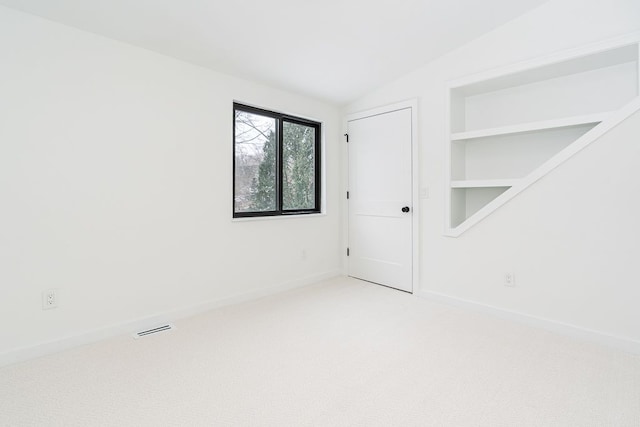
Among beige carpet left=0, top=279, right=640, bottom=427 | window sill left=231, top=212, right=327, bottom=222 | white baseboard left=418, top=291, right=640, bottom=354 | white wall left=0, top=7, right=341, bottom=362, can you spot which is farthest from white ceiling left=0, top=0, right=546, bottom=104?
white baseboard left=418, top=291, right=640, bottom=354

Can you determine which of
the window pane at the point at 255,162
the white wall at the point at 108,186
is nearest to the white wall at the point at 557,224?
the window pane at the point at 255,162

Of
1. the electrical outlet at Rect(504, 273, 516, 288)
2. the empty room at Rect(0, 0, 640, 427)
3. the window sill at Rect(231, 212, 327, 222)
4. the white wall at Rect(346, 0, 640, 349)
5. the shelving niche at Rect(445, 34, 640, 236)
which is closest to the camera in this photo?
the empty room at Rect(0, 0, 640, 427)

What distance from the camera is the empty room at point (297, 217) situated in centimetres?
186

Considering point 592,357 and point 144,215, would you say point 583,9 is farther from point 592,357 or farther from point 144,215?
point 144,215

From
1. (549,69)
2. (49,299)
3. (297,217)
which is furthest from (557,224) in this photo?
(49,299)

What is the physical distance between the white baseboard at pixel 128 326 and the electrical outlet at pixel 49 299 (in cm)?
24

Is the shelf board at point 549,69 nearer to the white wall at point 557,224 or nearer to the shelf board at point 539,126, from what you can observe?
the white wall at point 557,224

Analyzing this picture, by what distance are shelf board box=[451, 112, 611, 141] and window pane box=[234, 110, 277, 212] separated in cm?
191

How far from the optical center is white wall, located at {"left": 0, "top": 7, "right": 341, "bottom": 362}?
2.12 m

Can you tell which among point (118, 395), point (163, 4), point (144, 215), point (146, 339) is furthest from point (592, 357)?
point (163, 4)

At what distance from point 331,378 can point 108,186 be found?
2.10 meters

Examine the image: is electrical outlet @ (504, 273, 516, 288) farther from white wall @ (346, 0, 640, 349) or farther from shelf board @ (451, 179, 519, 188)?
shelf board @ (451, 179, 519, 188)

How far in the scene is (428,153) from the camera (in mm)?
3426

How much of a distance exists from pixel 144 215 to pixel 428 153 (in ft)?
8.94
